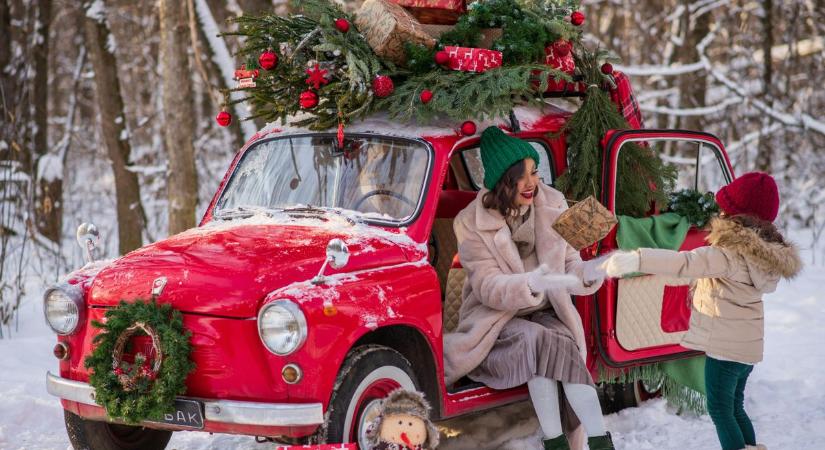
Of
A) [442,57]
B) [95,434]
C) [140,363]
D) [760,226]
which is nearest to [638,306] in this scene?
[760,226]

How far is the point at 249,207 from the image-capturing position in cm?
550

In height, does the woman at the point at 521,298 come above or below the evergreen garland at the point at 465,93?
below

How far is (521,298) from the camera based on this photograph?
4852 millimetres

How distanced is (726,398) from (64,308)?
3.26 metres

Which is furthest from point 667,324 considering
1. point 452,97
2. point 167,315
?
point 167,315

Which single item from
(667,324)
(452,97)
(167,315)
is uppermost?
(452,97)

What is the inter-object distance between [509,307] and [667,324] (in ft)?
4.57

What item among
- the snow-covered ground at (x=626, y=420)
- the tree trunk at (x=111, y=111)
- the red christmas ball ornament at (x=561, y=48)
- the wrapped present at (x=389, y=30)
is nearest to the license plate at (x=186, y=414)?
the snow-covered ground at (x=626, y=420)

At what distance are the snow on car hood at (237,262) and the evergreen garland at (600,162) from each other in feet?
4.26

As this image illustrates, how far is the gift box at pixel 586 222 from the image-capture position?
4758 mm

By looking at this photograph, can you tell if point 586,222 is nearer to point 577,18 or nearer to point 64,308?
point 577,18

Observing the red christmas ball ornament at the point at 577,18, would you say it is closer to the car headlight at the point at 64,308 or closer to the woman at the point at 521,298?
the woman at the point at 521,298

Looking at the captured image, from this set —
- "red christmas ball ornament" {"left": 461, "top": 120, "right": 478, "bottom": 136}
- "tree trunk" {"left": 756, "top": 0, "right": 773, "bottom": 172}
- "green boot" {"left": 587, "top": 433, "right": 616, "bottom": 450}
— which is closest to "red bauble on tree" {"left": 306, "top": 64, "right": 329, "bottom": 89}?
"red christmas ball ornament" {"left": 461, "top": 120, "right": 478, "bottom": 136}

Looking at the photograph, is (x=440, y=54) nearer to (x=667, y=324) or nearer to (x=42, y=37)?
(x=667, y=324)
